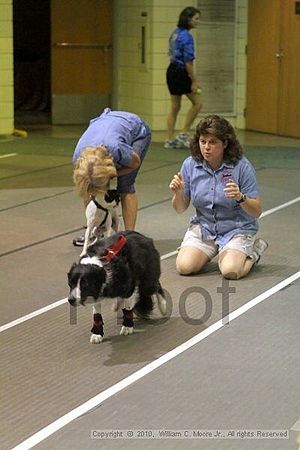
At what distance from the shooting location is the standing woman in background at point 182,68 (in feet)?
34.2

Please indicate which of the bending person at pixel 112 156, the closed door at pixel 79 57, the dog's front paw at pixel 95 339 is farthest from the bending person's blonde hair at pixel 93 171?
the closed door at pixel 79 57

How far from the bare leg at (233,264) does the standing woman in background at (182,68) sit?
5267mm

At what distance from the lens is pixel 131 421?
12.0 feet

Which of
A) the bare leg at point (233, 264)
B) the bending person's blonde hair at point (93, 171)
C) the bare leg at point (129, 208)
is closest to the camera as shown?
the bending person's blonde hair at point (93, 171)

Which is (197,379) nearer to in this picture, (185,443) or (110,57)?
(185,443)

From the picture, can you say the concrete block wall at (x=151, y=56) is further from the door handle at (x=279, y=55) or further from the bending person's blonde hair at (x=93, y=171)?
the bending person's blonde hair at (x=93, y=171)

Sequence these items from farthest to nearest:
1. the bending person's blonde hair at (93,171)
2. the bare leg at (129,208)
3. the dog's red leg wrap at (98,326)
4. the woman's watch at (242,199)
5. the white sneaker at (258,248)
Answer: the bare leg at (129,208), the white sneaker at (258,248), the woman's watch at (242,199), the bending person's blonde hair at (93,171), the dog's red leg wrap at (98,326)

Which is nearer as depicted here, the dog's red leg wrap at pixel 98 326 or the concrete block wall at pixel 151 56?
the dog's red leg wrap at pixel 98 326

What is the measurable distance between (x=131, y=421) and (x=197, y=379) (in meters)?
0.52

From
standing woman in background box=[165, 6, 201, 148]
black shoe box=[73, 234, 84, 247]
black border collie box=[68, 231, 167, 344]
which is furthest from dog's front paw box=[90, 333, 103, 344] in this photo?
standing woman in background box=[165, 6, 201, 148]

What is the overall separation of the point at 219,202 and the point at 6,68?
6954 millimetres

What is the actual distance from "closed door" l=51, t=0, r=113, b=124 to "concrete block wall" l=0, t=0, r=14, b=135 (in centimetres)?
121

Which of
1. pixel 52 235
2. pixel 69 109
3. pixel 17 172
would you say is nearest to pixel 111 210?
pixel 52 235

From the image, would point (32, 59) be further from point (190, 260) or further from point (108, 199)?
point (190, 260)
